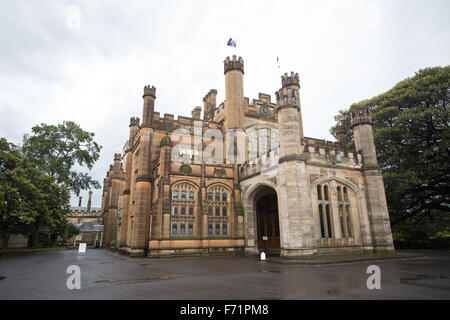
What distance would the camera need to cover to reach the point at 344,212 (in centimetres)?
1950

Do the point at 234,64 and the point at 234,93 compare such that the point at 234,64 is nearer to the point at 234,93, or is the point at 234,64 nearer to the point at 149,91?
the point at 234,93

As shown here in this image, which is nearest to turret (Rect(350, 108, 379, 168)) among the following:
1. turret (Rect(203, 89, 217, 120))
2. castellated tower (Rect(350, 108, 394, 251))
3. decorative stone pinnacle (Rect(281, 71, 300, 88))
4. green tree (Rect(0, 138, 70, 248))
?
castellated tower (Rect(350, 108, 394, 251))

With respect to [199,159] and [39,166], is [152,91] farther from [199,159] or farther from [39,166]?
[39,166]

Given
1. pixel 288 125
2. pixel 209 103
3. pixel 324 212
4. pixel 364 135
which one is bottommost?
pixel 324 212

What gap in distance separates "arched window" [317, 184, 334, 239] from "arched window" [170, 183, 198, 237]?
32.9 ft

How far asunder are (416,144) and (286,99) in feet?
50.8

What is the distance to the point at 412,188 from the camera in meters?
26.3

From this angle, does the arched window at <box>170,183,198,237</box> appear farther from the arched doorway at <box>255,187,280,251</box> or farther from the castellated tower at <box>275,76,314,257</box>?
the castellated tower at <box>275,76,314,257</box>

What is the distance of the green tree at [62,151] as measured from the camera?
115ft

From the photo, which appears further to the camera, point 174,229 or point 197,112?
point 197,112

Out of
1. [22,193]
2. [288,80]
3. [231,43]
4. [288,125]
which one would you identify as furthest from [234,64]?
[22,193]

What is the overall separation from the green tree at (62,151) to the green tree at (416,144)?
36804mm
